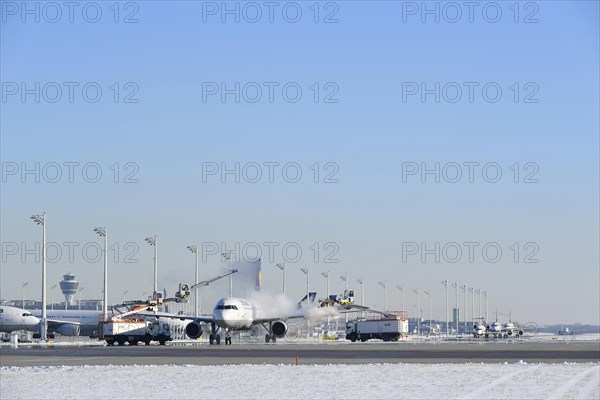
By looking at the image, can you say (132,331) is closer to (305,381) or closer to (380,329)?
(380,329)

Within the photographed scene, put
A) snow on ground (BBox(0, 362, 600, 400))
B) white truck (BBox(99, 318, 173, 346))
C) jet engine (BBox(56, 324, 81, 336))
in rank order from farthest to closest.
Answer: jet engine (BBox(56, 324, 81, 336))
white truck (BBox(99, 318, 173, 346))
snow on ground (BBox(0, 362, 600, 400))

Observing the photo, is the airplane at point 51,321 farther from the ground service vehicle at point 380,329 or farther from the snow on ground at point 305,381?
the snow on ground at point 305,381

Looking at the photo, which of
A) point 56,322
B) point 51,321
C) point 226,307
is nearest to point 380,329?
point 226,307

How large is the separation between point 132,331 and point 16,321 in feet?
123

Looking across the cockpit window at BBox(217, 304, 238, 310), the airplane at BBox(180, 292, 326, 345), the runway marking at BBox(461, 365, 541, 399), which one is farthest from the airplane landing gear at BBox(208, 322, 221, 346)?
the runway marking at BBox(461, 365, 541, 399)

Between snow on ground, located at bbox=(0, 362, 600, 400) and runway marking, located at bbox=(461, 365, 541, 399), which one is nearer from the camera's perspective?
runway marking, located at bbox=(461, 365, 541, 399)

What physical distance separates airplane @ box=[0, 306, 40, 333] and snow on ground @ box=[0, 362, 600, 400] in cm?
8911

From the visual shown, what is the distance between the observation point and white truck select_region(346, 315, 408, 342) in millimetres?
118125

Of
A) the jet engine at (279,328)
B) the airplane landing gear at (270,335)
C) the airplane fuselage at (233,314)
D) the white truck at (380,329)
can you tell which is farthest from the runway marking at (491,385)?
the white truck at (380,329)

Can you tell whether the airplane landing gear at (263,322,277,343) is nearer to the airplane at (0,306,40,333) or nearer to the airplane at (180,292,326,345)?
the airplane at (180,292,326,345)

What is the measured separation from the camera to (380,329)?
119 meters

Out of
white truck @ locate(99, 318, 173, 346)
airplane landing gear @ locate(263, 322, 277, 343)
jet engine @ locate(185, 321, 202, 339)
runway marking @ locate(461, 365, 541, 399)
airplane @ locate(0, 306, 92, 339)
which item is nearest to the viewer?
runway marking @ locate(461, 365, 541, 399)

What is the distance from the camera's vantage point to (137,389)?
31.4 metres

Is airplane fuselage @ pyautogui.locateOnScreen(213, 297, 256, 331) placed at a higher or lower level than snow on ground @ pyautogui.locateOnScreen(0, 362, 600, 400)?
higher
